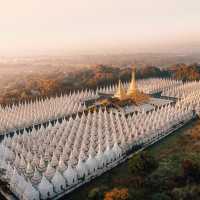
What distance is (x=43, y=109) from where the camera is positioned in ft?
145

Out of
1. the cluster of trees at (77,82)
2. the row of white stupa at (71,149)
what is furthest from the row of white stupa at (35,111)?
the row of white stupa at (71,149)

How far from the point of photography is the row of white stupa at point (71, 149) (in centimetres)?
2262

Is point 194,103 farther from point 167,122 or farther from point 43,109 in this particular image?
point 43,109

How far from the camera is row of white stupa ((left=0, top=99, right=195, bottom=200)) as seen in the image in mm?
22625

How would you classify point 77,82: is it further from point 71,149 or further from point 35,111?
point 71,149

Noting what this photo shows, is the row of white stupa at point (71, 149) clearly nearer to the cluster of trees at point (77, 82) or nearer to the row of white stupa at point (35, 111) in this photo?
the row of white stupa at point (35, 111)

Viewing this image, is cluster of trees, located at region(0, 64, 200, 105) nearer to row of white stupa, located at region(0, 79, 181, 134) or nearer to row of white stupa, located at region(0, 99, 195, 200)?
row of white stupa, located at region(0, 79, 181, 134)

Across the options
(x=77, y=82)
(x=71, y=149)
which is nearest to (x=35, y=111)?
(x=71, y=149)

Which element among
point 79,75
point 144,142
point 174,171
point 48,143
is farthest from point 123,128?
point 79,75

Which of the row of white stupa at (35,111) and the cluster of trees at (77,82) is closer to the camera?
A: the row of white stupa at (35,111)

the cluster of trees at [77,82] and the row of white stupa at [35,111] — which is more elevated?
the cluster of trees at [77,82]

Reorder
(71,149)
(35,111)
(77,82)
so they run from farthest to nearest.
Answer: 1. (77,82)
2. (35,111)
3. (71,149)

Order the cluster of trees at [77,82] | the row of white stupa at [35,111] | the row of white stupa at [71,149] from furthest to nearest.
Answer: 1. the cluster of trees at [77,82]
2. the row of white stupa at [35,111]
3. the row of white stupa at [71,149]

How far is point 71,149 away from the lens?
95.5ft
